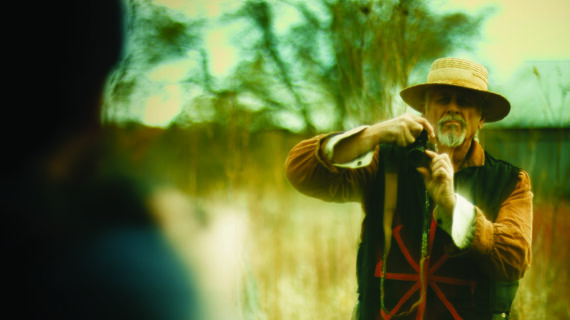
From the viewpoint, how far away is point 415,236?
180 cm

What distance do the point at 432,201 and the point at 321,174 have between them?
1.58 ft

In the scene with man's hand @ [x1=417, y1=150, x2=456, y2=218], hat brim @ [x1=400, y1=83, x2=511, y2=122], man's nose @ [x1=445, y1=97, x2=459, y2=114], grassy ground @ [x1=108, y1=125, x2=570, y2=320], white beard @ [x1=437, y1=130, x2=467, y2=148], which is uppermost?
hat brim @ [x1=400, y1=83, x2=511, y2=122]

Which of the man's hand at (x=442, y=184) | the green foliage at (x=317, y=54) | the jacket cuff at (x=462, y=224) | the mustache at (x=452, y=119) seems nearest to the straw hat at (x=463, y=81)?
the mustache at (x=452, y=119)

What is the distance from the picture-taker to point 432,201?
1.83 m

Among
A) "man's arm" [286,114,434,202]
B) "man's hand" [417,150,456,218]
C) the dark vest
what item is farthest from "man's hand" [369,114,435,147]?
the dark vest

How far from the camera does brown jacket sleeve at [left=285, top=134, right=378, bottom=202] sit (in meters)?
1.65

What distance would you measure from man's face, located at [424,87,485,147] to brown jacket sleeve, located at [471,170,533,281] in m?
0.34

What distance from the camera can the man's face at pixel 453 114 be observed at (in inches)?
72.5

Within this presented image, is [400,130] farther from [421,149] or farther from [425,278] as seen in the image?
[425,278]

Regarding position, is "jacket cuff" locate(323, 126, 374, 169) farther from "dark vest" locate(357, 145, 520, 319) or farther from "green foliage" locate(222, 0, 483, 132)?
"green foliage" locate(222, 0, 483, 132)

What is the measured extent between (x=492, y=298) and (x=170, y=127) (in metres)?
2.79

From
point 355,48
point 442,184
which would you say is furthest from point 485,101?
point 355,48

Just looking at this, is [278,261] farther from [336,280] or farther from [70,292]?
[70,292]

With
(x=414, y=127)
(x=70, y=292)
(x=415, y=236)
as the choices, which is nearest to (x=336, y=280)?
(x=415, y=236)
